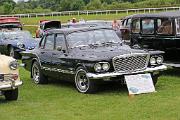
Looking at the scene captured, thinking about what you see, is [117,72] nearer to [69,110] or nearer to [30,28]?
[69,110]

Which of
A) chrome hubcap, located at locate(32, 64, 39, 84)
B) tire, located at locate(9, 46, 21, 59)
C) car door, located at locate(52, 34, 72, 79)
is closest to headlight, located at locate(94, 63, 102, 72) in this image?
car door, located at locate(52, 34, 72, 79)

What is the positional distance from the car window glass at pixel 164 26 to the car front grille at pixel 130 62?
8.76ft

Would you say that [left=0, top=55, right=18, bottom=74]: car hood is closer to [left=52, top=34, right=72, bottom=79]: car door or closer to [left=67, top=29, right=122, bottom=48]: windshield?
[left=52, top=34, right=72, bottom=79]: car door

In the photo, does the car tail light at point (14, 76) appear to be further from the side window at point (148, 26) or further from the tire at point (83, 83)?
the side window at point (148, 26)

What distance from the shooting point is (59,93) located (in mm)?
12773

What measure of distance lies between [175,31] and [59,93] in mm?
3975

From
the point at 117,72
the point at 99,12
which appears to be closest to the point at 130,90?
the point at 117,72

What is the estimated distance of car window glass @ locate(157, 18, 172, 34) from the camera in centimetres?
1488

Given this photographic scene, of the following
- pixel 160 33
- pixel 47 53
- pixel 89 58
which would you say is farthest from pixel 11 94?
pixel 160 33

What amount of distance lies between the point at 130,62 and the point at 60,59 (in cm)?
199

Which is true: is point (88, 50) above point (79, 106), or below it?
above

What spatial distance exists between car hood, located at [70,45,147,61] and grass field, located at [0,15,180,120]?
0.88 metres

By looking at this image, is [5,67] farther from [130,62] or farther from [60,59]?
[130,62]

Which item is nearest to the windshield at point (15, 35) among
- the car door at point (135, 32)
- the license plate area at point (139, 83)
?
the car door at point (135, 32)
